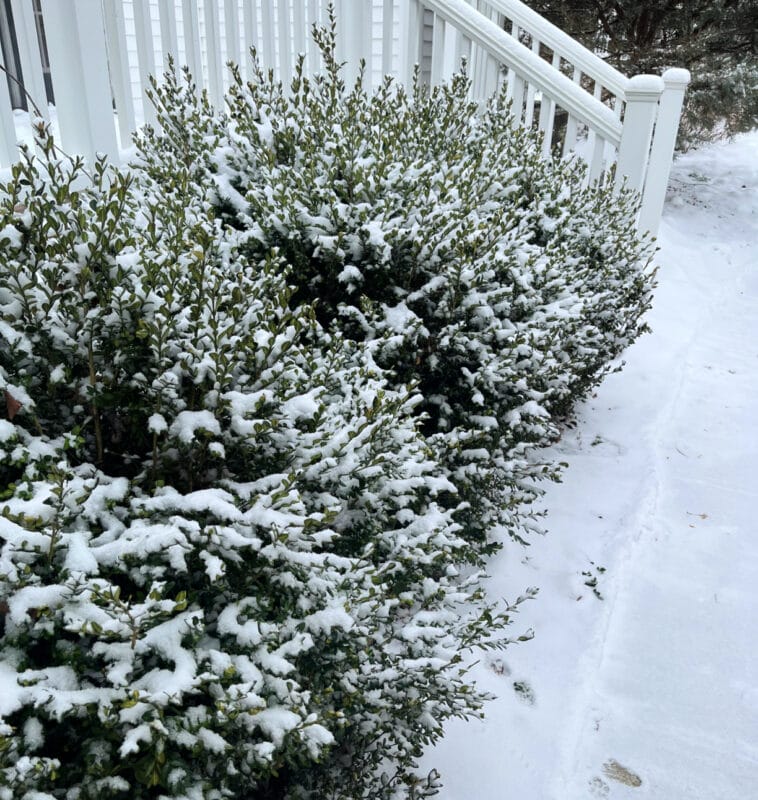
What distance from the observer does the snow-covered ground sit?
7.26ft

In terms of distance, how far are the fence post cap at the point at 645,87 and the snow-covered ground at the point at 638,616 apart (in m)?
1.74

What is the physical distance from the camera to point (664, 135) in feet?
16.3

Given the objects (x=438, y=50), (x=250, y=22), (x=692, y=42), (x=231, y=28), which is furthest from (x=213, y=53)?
(x=692, y=42)

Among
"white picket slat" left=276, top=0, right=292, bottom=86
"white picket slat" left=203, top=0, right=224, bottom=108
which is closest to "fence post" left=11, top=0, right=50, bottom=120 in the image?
"white picket slat" left=203, top=0, right=224, bottom=108

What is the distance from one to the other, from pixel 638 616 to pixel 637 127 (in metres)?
3.14

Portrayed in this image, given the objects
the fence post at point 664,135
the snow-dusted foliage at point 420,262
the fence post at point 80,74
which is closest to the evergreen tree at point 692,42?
the fence post at point 664,135

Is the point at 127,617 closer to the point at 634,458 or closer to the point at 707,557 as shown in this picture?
the point at 707,557

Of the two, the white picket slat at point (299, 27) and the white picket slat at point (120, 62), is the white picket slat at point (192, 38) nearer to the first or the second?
the white picket slat at point (120, 62)

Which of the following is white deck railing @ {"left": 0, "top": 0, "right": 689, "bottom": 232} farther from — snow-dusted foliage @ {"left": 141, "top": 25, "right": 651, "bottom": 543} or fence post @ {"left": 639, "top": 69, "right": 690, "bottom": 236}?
snow-dusted foliage @ {"left": 141, "top": 25, "right": 651, "bottom": 543}

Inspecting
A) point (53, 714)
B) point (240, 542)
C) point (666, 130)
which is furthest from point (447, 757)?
point (666, 130)

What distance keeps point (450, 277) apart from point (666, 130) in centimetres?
324

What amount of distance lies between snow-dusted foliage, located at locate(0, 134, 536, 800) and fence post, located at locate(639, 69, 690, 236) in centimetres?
382

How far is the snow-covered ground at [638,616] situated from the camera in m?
2.21

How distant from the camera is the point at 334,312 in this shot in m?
2.80
